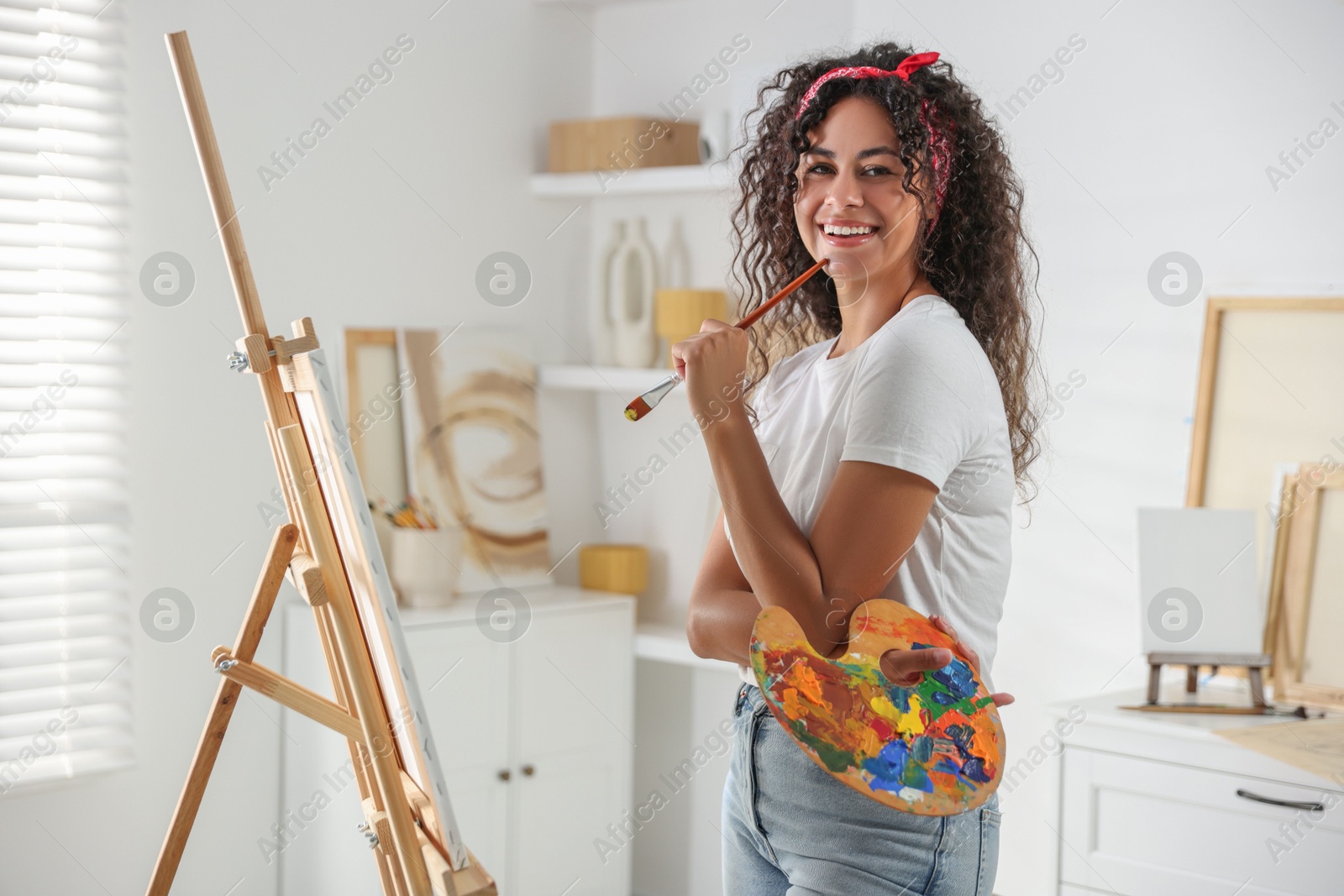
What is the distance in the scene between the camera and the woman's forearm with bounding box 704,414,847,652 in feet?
3.30

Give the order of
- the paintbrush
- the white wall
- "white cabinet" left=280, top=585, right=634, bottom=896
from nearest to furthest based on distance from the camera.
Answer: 1. the paintbrush
2. the white wall
3. "white cabinet" left=280, top=585, right=634, bottom=896

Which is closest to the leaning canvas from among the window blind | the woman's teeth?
the window blind

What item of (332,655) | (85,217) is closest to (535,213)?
(85,217)

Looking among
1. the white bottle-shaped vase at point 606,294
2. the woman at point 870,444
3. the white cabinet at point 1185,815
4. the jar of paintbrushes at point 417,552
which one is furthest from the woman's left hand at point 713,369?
the white bottle-shaped vase at point 606,294

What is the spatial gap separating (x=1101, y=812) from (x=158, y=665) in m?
1.74

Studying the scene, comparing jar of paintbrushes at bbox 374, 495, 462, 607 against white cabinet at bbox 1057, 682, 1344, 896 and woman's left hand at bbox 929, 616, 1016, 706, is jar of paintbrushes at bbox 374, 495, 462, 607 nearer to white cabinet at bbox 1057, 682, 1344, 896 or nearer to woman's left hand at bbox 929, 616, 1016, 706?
white cabinet at bbox 1057, 682, 1344, 896

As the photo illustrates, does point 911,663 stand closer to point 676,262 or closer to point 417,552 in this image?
point 417,552

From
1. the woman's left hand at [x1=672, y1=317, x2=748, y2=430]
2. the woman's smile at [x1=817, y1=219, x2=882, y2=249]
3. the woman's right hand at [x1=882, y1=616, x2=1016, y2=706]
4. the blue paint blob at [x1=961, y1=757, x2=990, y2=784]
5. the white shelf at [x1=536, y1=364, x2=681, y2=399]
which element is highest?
the woman's smile at [x1=817, y1=219, x2=882, y2=249]

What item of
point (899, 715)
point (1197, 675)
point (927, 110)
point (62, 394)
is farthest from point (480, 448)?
point (899, 715)

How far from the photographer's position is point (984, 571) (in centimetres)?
108

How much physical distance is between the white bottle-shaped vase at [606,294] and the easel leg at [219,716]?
1.53 meters

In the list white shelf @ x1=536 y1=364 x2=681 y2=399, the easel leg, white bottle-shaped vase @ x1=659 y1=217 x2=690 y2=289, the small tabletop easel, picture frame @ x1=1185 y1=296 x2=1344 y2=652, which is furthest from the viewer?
white bottle-shaped vase @ x1=659 y1=217 x2=690 y2=289

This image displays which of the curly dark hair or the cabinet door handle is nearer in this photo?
the curly dark hair

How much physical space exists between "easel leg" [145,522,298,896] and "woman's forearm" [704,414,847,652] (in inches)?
26.2
